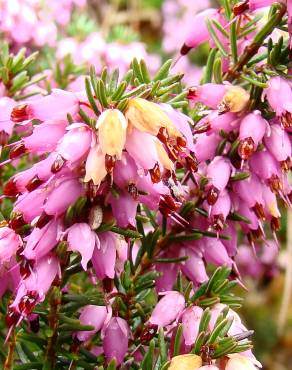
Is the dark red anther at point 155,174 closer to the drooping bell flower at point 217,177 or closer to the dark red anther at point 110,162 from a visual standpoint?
the dark red anther at point 110,162

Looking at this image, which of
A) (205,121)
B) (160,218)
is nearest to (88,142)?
(205,121)

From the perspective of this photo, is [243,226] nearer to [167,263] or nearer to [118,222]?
[167,263]

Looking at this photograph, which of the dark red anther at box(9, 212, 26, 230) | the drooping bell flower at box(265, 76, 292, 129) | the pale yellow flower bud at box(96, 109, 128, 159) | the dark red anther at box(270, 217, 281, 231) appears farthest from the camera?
the dark red anther at box(270, 217, 281, 231)

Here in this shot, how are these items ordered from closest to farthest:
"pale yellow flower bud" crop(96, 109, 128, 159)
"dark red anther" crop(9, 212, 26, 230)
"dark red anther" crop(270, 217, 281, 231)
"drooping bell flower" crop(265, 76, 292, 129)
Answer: "pale yellow flower bud" crop(96, 109, 128, 159)
"dark red anther" crop(9, 212, 26, 230)
"drooping bell flower" crop(265, 76, 292, 129)
"dark red anther" crop(270, 217, 281, 231)

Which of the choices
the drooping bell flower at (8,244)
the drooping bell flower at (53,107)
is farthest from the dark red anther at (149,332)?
the drooping bell flower at (53,107)

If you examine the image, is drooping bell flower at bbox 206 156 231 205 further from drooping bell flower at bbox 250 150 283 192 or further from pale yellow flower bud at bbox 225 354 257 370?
pale yellow flower bud at bbox 225 354 257 370

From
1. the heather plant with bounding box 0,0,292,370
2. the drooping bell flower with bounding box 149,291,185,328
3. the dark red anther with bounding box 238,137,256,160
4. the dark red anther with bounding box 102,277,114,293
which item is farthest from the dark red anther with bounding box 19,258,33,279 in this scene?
Result: the dark red anther with bounding box 238,137,256,160
